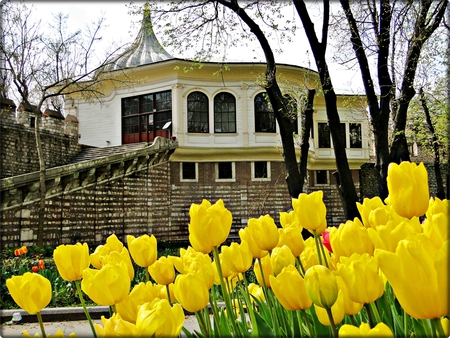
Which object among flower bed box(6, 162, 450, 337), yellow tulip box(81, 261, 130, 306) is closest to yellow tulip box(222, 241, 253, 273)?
flower bed box(6, 162, 450, 337)

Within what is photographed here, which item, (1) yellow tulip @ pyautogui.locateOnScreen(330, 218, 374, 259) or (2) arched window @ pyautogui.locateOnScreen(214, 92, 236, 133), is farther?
(2) arched window @ pyautogui.locateOnScreen(214, 92, 236, 133)

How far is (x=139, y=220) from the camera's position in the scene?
16.4 m

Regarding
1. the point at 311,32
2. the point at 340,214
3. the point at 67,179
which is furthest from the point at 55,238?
the point at 340,214

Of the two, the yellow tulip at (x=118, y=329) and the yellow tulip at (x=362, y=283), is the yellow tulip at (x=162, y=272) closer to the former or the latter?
the yellow tulip at (x=118, y=329)

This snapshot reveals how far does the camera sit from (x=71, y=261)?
1122 millimetres

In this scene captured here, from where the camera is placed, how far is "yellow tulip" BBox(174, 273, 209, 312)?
88 centimetres

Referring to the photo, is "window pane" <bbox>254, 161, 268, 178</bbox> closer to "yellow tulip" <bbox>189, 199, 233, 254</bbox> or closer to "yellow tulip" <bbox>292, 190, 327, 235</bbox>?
"yellow tulip" <bbox>292, 190, 327, 235</bbox>

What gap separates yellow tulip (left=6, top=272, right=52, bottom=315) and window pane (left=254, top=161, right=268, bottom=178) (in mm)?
18379

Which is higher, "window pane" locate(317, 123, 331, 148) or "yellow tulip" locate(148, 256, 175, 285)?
"window pane" locate(317, 123, 331, 148)

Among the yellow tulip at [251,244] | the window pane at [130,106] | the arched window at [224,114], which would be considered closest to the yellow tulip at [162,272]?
the yellow tulip at [251,244]

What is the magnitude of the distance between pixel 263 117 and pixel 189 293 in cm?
1890

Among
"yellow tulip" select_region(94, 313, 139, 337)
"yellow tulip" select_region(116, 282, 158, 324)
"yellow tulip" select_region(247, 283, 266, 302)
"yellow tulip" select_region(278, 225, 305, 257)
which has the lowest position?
"yellow tulip" select_region(247, 283, 266, 302)

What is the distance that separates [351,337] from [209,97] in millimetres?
18906

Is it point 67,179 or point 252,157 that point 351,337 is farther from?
point 252,157
